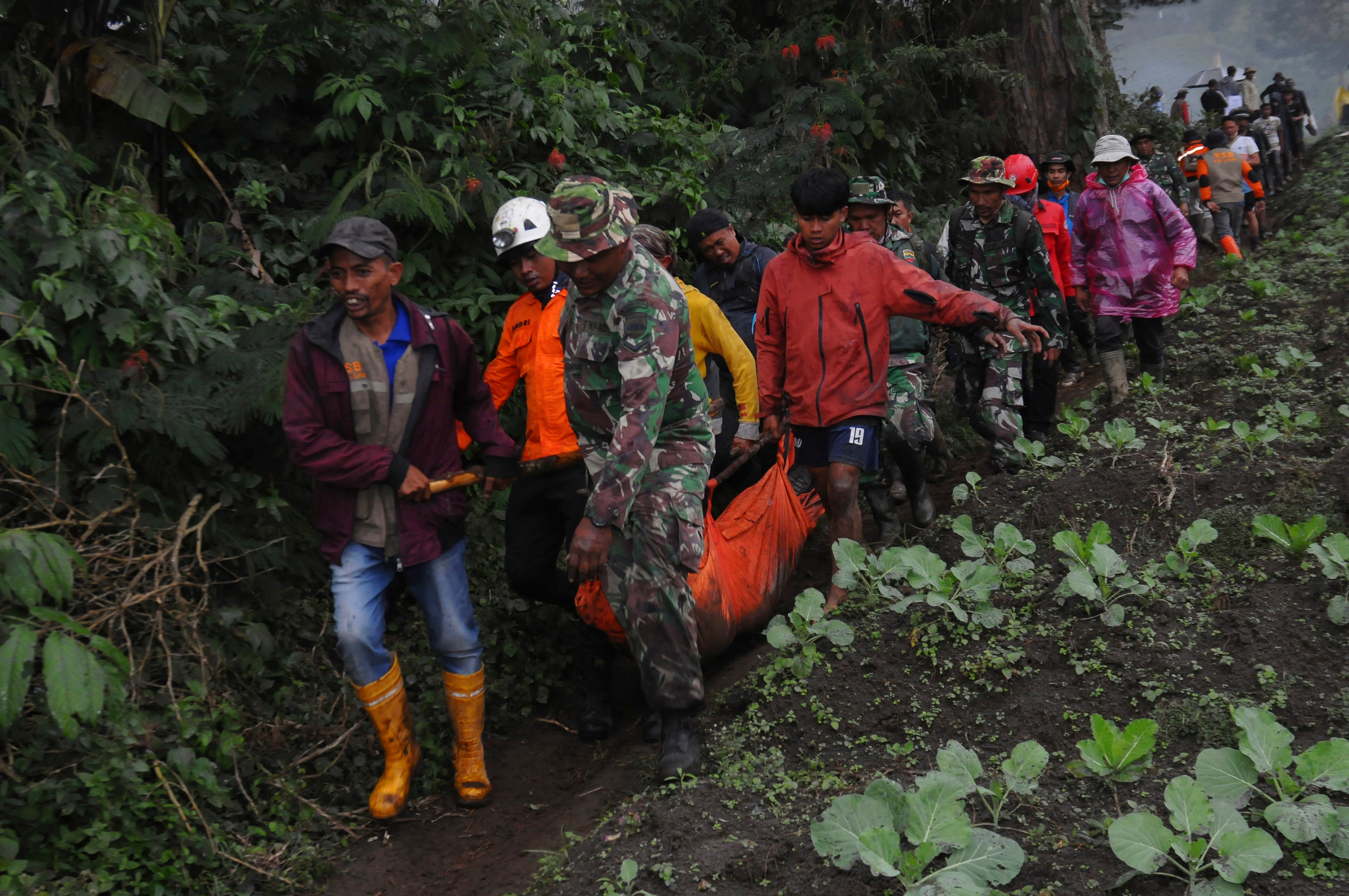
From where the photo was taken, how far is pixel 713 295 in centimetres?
657

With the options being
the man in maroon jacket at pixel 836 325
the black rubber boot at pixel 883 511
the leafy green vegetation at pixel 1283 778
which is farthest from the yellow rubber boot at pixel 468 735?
the black rubber boot at pixel 883 511

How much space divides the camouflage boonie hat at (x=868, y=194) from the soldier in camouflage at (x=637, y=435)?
285 centimetres

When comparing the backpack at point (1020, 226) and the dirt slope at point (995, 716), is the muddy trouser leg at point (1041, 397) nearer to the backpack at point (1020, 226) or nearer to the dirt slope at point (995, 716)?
→ the backpack at point (1020, 226)

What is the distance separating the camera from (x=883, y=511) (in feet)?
21.1

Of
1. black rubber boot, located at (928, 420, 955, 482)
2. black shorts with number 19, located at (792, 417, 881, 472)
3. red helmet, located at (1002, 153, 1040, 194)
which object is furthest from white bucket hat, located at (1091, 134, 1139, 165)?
black shorts with number 19, located at (792, 417, 881, 472)

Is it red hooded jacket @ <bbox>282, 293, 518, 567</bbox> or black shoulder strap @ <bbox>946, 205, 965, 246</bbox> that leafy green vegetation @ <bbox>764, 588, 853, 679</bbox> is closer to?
red hooded jacket @ <bbox>282, 293, 518, 567</bbox>

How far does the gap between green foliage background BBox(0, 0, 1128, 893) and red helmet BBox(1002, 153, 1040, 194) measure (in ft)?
7.54

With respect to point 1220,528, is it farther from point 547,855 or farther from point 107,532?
point 107,532

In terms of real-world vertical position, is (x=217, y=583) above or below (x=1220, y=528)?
above

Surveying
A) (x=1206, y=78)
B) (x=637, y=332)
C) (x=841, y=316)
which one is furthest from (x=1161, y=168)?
(x=1206, y=78)

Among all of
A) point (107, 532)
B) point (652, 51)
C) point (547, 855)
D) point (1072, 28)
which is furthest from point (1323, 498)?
point (1072, 28)

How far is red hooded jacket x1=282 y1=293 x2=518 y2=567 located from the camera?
3.95m

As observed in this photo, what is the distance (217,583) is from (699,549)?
2.23 metres

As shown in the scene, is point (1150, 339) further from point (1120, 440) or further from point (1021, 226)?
point (1120, 440)
